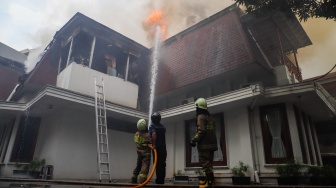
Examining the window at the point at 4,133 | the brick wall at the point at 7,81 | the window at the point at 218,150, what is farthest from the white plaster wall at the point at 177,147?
the brick wall at the point at 7,81

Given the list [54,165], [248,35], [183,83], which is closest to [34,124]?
[54,165]

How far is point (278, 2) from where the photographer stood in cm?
654

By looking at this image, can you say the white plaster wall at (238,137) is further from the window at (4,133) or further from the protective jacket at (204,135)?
the window at (4,133)

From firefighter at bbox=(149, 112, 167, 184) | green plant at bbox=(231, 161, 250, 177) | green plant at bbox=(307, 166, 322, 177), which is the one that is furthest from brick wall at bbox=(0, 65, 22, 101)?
green plant at bbox=(307, 166, 322, 177)

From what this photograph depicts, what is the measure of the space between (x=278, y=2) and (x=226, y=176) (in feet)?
20.6

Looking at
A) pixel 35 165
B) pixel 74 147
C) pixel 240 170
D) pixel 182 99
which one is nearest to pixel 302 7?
pixel 240 170

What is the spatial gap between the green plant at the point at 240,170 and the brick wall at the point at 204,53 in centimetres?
375

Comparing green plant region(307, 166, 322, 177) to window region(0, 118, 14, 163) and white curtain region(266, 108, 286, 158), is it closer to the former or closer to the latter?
white curtain region(266, 108, 286, 158)

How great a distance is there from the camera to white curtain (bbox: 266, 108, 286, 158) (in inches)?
317

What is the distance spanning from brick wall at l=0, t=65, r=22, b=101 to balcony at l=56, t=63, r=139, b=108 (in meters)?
4.91

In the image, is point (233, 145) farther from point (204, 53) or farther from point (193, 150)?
point (204, 53)

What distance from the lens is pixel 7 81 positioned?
13391 millimetres

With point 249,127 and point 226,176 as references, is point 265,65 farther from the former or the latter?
point 226,176

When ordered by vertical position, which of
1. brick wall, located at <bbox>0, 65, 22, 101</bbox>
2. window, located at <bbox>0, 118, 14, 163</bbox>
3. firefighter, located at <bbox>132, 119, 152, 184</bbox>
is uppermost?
brick wall, located at <bbox>0, 65, 22, 101</bbox>
